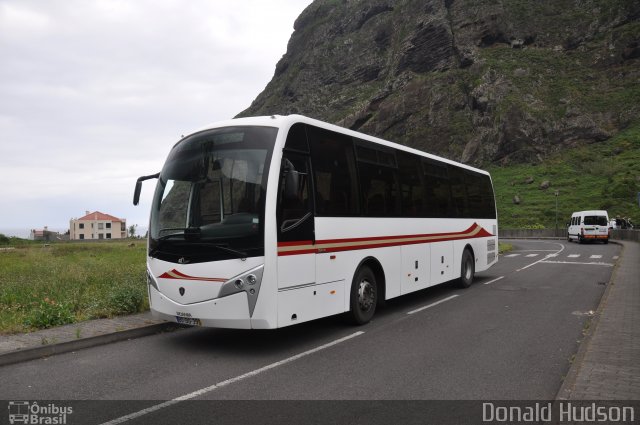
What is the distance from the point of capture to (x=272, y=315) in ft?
22.7

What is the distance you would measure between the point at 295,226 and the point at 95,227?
143 m

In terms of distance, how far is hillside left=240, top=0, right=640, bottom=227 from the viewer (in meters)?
79.5

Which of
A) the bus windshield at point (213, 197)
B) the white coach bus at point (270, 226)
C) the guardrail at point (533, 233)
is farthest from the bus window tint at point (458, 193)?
the guardrail at point (533, 233)

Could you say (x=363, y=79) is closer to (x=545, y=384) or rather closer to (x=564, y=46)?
(x=564, y=46)

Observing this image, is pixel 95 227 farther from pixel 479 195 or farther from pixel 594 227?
pixel 479 195

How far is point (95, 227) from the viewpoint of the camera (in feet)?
453

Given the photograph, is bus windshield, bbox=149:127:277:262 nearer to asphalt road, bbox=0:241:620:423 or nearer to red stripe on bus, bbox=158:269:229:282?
red stripe on bus, bbox=158:269:229:282

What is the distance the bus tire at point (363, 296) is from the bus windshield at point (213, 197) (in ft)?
8.12

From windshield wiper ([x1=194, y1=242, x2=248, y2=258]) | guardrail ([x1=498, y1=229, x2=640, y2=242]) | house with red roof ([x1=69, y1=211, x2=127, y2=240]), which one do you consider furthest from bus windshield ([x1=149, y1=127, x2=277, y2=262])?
house with red roof ([x1=69, y1=211, x2=127, y2=240])

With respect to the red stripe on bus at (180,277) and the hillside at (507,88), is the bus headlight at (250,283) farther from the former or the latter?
the hillside at (507,88)

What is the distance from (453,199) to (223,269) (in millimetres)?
7963
